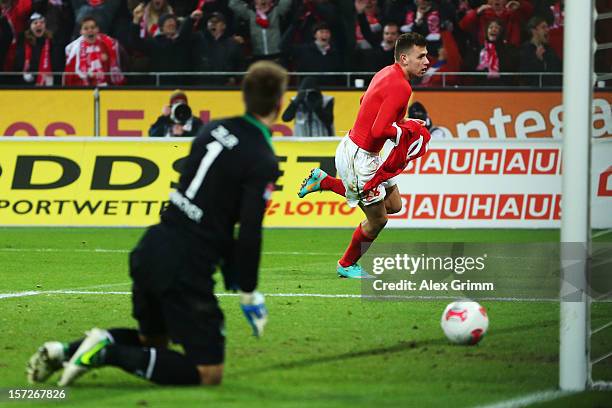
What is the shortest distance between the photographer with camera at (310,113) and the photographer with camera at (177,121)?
1468 mm

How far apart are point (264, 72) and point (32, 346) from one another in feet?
9.19

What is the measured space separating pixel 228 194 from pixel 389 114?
4.92 meters

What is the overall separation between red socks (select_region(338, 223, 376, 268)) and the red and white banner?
5046mm

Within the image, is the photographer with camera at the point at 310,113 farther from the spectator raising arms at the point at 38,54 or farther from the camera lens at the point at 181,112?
the spectator raising arms at the point at 38,54

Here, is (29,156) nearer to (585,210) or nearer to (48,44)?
(48,44)

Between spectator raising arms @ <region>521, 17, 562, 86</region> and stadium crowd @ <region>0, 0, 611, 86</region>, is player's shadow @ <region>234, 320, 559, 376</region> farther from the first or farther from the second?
spectator raising arms @ <region>521, 17, 562, 86</region>

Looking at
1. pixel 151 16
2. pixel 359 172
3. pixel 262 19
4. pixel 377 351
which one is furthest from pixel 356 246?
pixel 151 16

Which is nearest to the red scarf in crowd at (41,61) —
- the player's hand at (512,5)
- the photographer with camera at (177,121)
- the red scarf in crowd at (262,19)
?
the photographer with camera at (177,121)

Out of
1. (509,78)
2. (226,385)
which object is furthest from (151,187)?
(226,385)

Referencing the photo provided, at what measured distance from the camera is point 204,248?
6273mm

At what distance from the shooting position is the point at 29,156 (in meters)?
16.9

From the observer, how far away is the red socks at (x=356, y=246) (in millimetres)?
11523

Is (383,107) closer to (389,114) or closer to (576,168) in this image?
(389,114)

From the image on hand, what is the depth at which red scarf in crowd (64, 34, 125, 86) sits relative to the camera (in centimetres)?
1998
